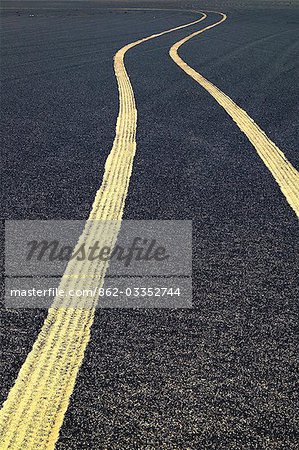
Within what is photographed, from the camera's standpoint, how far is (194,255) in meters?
3.75

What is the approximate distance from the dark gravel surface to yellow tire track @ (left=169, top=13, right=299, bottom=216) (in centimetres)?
9

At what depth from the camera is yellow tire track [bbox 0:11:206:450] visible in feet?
7.59

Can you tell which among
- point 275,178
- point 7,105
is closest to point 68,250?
Answer: point 275,178

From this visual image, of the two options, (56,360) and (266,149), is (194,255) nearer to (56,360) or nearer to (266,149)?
(56,360)

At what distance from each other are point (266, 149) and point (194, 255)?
8.27 ft

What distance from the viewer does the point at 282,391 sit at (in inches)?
100

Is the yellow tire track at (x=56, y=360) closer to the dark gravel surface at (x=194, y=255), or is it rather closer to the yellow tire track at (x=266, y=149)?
the dark gravel surface at (x=194, y=255)

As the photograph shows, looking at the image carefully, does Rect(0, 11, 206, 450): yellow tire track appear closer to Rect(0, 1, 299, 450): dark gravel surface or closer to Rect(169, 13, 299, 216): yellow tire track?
Rect(0, 1, 299, 450): dark gravel surface

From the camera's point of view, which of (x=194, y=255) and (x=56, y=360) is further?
(x=194, y=255)

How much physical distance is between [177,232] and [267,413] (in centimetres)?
180

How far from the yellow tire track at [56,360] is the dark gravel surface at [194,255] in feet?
0.17

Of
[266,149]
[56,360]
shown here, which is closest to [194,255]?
[56,360]

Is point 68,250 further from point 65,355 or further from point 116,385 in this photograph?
point 116,385

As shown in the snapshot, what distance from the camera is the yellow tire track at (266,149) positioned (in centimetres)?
488
